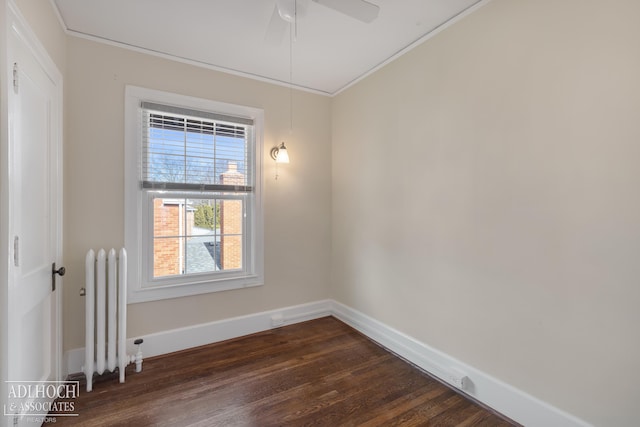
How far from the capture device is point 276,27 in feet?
6.33

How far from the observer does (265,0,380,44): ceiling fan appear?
1685mm

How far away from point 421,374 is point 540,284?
3.75 feet

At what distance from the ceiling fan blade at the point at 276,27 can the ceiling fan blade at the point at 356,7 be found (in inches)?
12.3

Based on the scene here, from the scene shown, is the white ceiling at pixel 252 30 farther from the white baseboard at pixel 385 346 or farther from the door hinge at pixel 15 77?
the white baseboard at pixel 385 346

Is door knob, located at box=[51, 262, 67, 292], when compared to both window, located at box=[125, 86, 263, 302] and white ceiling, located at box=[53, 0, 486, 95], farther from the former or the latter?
white ceiling, located at box=[53, 0, 486, 95]

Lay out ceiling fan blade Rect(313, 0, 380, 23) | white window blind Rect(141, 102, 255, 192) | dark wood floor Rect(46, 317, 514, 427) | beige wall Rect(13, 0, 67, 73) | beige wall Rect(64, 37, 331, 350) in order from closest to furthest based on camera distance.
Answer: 1. beige wall Rect(13, 0, 67, 73)
2. ceiling fan blade Rect(313, 0, 380, 23)
3. dark wood floor Rect(46, 317, 514, 427)
4. beige wall Rect(64, 37, 331, 350)
5. white window blind Rect(141, 102, 255, 192)

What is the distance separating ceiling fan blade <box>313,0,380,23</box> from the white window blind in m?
1.53

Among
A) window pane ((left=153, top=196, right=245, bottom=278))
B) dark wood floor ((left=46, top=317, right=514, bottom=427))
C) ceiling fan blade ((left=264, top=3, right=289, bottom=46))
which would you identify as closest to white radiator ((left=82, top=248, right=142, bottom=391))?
dark wood floor ((left=46, top=317, right=514, bottom=427))

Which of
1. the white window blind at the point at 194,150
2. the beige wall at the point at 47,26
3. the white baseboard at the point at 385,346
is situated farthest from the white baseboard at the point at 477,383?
the beige wall at the point at 47,26

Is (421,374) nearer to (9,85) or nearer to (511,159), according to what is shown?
(511,159)

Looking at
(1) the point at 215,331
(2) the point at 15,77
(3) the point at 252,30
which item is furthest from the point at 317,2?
(1) the point at 215,331

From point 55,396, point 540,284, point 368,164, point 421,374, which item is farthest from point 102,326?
point 540,284

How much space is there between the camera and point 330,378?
2195 mm

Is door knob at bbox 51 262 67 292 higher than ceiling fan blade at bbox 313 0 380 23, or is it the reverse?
ceiling fan blade at bbox 313 0 380 23
